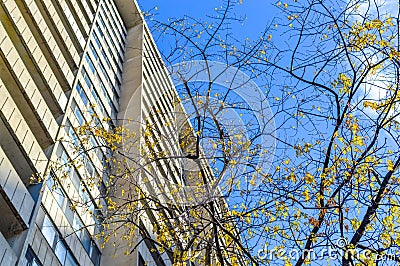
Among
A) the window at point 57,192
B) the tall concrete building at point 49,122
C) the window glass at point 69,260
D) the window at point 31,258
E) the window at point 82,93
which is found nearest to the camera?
the window at point 31,258

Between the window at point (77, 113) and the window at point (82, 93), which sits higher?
the window at point (82, 93)

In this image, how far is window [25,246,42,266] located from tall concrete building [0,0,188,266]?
0.03 metres

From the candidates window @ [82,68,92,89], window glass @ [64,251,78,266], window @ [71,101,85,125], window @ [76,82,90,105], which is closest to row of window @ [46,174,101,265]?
window glass @ [64,251,78,266]

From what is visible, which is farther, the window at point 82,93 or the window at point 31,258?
the window at point 82,93

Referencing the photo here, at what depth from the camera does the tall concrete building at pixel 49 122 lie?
13641 millimetres

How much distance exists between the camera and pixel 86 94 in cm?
2339

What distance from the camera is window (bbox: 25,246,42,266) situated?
13.4m

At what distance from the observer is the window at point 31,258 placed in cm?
1339

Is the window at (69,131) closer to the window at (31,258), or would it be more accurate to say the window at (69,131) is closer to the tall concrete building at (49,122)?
the tall concrete building at (49,122)

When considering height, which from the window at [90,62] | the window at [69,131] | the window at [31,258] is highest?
→ the window at [90,62]

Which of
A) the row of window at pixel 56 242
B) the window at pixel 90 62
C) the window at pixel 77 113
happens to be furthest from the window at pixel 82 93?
the row of window at pixel 56 242

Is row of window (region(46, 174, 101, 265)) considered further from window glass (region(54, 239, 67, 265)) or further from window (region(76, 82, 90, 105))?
window (region(76, 82, 90, 105))

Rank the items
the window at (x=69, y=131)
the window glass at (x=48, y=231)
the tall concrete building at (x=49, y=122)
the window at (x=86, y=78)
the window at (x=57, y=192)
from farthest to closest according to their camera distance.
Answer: the window at (x=86, y=78) → the window at (x=69, y=131) → the window at (x=57, y=192) → the window glass at (x=48, y=231) → the tall concrete building at (x=49, y=122)

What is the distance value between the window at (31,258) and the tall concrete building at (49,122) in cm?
3
